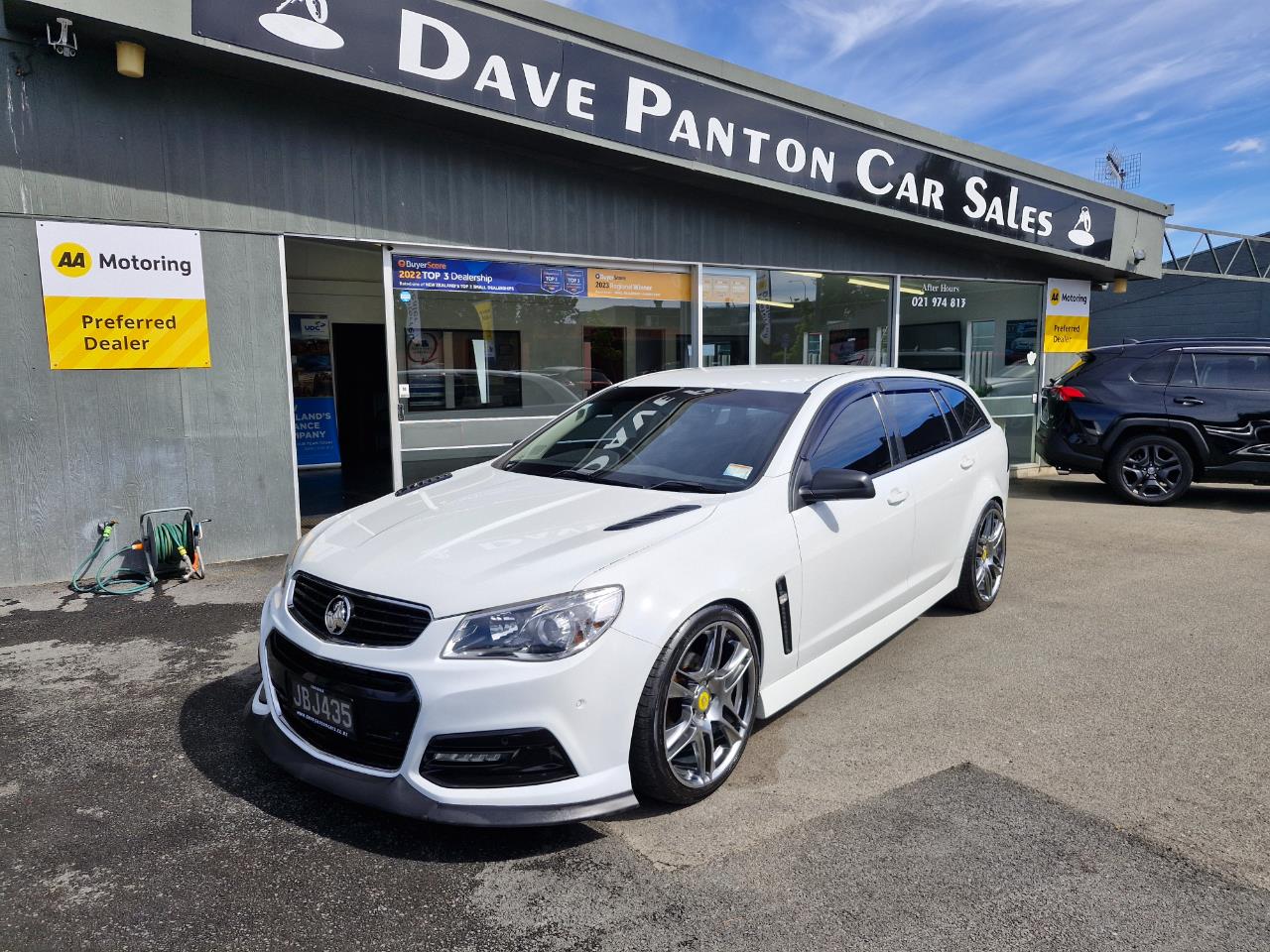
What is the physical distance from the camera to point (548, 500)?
3.58 m

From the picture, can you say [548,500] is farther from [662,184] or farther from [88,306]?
[662,184]

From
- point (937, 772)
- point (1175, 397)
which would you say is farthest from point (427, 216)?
point (1175, 397)

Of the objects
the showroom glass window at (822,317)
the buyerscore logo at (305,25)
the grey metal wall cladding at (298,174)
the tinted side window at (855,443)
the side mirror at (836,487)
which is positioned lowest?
the side mirror at (836,487)

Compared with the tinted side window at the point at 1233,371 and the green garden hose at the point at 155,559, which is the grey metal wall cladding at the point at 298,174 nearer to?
the green garden hose at the point at 155,559

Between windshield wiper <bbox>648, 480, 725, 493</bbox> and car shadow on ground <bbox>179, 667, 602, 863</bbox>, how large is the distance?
4.54ft

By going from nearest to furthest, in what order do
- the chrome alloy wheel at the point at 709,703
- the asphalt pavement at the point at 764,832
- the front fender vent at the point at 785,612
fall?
the asphalt pavement at the point at 764,832, the chrome alloy wheel at the point at 709,703, the front fender vent at the point at 785,612

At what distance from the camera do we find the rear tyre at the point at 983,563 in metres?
5.19

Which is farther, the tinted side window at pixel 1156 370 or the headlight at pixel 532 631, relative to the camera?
the tinted side window at pixel 1156 370

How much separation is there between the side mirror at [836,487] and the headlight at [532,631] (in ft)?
4.12

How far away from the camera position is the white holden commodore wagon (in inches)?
105

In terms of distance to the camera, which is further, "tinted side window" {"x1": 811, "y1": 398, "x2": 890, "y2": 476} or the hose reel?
the hose reel

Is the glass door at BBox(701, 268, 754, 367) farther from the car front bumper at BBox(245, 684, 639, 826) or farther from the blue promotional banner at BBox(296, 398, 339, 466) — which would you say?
the car front bumper at BBox(245, 684, 639, 826)

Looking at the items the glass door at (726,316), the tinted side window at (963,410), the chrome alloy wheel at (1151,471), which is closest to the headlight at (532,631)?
the tinted side window at (963,410)

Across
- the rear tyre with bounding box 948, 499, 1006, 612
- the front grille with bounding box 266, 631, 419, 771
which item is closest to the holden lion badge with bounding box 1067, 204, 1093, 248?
the rear tyre with bounding box 948, 499, 1006, 612
